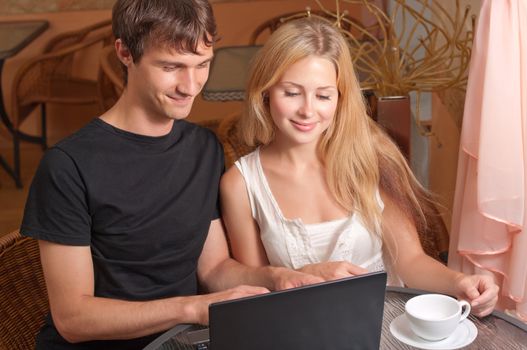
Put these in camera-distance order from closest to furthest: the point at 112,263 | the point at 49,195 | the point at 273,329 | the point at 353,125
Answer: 1. the point at 273,329
2. the point at 49,195
3. the point at 112,263
4. the point at 353,125

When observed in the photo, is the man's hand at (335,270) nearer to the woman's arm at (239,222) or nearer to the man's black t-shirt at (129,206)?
the woman's arm at (239,222)

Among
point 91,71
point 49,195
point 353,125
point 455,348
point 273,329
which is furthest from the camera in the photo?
point 91,71

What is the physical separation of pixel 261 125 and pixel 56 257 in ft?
1.94

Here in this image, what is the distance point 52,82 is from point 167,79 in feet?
10.2

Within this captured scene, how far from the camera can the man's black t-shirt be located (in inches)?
67.7

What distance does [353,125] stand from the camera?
1.98 m

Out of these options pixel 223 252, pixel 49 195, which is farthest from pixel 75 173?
pixel 223 252

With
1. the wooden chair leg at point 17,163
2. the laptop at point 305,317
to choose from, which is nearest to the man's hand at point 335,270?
the laptop at point 305,317

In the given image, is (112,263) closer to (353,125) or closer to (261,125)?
(261,125)

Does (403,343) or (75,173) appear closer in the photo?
(403,343)

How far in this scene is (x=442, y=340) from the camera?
1522mm

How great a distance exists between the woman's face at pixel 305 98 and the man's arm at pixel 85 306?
50cm

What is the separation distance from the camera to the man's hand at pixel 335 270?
1.73 meters

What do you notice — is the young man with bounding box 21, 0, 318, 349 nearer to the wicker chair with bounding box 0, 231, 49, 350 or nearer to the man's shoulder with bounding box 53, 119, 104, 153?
the man's shoulder with bounding box 53, 119, 104, 153
